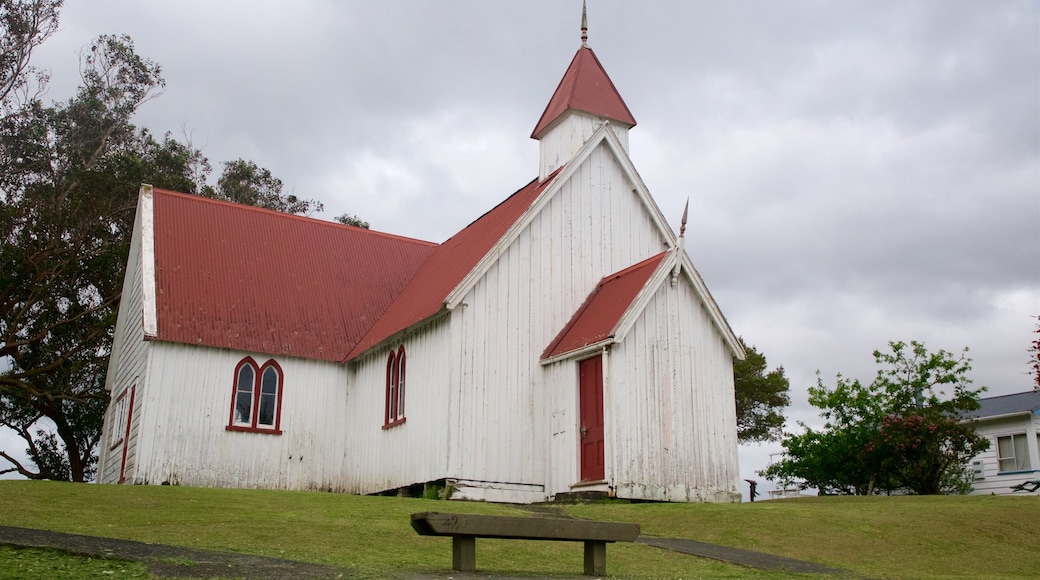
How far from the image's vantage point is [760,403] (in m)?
51.6

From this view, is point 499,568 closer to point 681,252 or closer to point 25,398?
point 681,252

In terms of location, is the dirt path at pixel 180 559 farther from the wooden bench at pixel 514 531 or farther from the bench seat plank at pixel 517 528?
the bench seat plank at pixel 517 528

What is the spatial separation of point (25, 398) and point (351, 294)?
1633 cm

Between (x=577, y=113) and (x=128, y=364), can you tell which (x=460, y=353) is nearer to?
(x=577, y=113)

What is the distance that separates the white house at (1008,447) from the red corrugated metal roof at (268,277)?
73.3ft

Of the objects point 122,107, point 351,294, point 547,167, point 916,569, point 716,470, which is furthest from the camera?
point 122,107

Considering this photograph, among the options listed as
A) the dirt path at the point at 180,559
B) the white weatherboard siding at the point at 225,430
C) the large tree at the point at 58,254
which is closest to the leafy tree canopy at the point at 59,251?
the large tree at the point at 58,254

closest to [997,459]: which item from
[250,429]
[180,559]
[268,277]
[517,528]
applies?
[268,277]

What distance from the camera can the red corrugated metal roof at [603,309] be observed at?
21812mm

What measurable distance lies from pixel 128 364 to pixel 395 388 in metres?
8.10

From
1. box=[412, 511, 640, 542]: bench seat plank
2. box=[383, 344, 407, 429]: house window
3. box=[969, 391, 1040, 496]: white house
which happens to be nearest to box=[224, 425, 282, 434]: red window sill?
box=[383, 344, 407, 429]: house window

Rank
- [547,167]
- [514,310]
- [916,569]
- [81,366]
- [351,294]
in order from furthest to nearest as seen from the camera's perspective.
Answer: [81,366] < [351,294] < [547,167] < [514,310] < [916,569]

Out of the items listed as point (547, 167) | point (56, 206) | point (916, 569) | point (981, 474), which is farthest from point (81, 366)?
point (981, 474)

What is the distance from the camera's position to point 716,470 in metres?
21.8
